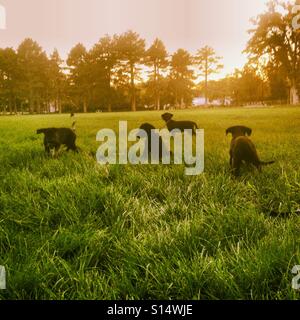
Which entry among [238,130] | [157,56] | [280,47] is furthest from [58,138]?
[280,47]

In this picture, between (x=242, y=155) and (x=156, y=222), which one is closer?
(x=156, y=222)

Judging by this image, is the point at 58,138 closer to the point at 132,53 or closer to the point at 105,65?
the point at 105,65

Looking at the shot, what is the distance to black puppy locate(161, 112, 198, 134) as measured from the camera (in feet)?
13.0

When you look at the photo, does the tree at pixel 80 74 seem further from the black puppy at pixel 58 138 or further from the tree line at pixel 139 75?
the black puppy at pixel 58 138

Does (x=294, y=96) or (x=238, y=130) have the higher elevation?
(x=294, y=96)

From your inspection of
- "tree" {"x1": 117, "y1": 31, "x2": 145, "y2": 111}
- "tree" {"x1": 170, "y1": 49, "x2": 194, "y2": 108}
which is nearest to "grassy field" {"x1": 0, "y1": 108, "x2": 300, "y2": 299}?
"tree" {"x1": 170, "y1": 49, "x2": 194, "y2": 108}

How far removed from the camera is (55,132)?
4.22 m

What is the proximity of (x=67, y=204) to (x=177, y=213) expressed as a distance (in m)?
0.90

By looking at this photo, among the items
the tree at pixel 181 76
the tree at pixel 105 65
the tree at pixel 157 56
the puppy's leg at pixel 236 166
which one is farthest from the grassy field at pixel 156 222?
the tree at pixel 157 56

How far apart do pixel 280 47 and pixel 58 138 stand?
2.93 m

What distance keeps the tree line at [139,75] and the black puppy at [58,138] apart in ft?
1.02

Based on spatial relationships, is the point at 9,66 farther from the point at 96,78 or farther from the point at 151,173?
the point at 151,173

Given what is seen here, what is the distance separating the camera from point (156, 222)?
2.45 m

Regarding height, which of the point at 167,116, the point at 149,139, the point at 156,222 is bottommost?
the point at 156,222
